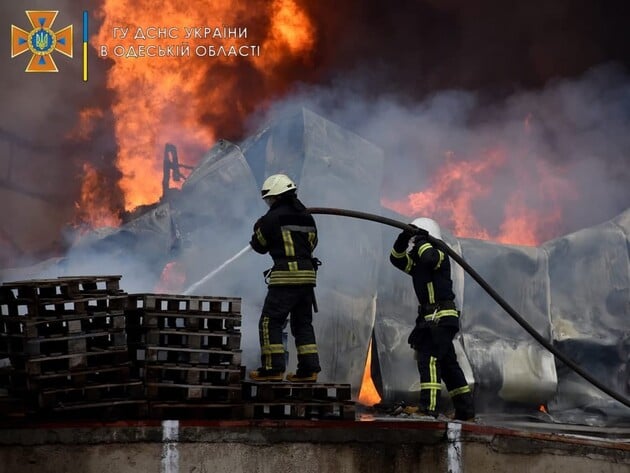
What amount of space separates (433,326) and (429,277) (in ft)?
1.40

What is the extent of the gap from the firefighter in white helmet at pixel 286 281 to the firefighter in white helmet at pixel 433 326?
0.96 m

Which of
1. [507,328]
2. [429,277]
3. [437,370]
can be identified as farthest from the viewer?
[507,328]

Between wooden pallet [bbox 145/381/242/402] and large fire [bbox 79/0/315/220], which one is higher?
large fire [bbox 79/0/315/220]

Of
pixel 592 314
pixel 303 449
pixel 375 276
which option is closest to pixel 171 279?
pixel 375 276

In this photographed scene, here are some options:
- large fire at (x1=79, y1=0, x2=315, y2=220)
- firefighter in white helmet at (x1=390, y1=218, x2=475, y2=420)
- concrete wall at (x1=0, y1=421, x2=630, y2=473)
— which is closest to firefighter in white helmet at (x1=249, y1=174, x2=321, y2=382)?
concrete wall at (x1=0, y1=421, x2=630, y2=473)

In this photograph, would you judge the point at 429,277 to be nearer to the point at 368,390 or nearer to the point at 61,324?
the point at 368,390

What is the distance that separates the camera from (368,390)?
378 inches

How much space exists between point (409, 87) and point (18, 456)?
Result: 7.64 meters

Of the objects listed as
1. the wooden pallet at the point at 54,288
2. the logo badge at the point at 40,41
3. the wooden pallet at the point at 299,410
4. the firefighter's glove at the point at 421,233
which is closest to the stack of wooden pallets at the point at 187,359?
the wooden pallet at the point at 299,410

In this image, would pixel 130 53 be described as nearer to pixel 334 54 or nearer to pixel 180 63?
pixel 180 63

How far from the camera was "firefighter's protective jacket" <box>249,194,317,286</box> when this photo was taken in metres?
7.51

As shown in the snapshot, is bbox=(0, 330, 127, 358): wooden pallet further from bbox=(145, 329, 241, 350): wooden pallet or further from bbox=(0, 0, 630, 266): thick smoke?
bbox=(0, 0, 630, 266): thick smoke

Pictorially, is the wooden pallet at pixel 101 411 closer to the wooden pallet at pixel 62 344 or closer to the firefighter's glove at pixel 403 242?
the wooden pallet at pixel 62 344

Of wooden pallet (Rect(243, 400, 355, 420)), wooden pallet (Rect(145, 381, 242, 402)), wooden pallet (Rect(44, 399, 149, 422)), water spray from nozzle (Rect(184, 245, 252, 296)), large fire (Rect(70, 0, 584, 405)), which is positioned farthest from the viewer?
large fire (Rect(70, 0, 584, 405))
